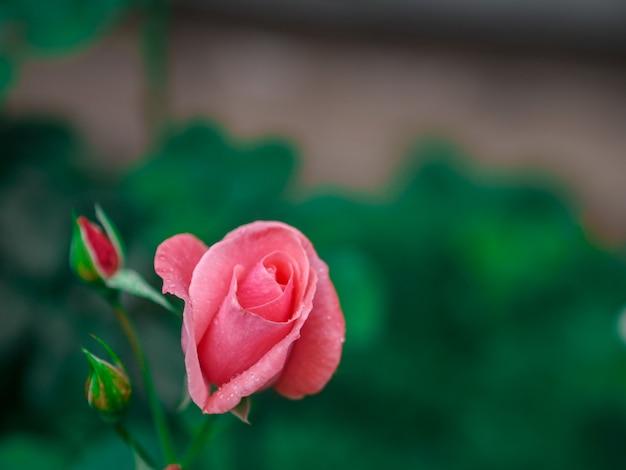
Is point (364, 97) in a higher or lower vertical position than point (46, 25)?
lower

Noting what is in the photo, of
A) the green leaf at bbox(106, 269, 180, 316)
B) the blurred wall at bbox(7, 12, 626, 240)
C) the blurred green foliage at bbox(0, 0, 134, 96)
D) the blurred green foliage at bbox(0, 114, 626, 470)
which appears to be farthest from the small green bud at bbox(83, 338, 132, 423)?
the blurred wall at bbox(7, 12, 626, 240)

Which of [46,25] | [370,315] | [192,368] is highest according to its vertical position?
[192,368]

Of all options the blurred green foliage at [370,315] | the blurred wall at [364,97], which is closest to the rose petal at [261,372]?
the blurred green foliage at [370,315]

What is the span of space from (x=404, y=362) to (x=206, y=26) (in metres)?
1.16

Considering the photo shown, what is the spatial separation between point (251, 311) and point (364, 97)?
1.57 metres

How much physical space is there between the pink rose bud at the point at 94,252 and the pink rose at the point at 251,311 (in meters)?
0.09

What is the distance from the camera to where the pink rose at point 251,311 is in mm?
380

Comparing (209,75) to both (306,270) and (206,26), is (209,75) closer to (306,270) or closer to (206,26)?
(206,26)

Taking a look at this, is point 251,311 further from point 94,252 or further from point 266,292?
point 94,252

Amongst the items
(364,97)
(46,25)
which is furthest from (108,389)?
(364,97)

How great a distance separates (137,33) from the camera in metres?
1.77

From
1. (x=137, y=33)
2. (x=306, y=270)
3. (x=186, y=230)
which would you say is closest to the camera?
(x=306, y=270)

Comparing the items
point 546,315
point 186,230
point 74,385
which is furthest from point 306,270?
point 546,315

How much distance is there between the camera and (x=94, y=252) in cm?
47
